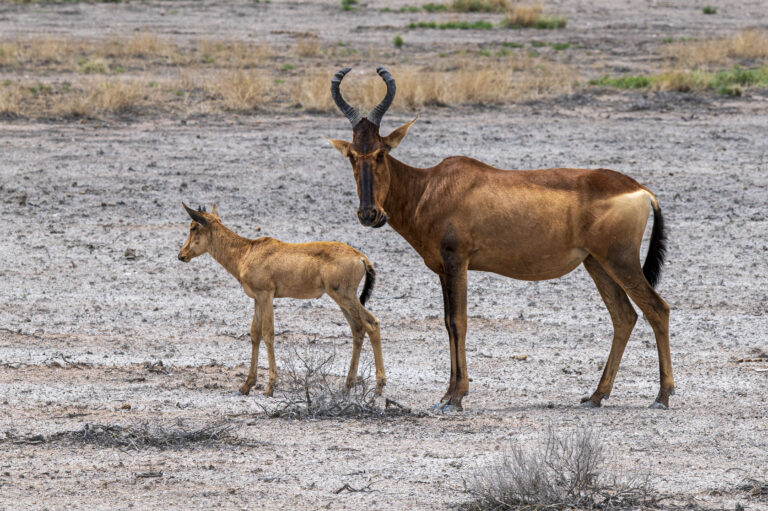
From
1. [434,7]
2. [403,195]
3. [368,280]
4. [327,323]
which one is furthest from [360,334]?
[434,7]

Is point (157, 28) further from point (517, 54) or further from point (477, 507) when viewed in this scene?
point (477, 507)

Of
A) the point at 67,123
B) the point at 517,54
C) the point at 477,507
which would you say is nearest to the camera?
the point at 477,507

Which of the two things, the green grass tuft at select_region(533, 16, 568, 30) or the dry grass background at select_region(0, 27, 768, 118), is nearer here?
the dry grass background at select_region(0, 27, 768, 118)

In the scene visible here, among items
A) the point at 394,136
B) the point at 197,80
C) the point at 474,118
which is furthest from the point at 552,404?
the point at 197,80

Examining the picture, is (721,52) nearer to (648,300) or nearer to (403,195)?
(648,300)

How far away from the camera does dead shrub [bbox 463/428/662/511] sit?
6043 mm

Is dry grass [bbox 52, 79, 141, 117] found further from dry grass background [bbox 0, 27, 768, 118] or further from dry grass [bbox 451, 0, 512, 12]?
dry grass [bbox 451, 0, 512, 12]

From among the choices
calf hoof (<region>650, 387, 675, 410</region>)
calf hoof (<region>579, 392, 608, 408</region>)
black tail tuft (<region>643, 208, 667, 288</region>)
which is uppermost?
black tail tuft (<region>643, 208, 667, 288</region>)

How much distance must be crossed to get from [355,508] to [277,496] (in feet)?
1.52

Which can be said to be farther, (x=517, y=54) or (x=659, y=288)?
(x=517, y=54)

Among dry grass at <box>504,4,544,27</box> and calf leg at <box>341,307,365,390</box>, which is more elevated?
dry grass at <box>504,4,544,27</box>

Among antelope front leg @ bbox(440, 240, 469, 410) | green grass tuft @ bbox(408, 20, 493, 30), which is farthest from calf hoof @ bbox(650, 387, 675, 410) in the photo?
green grass tuft @ bbox(408, 20, 493, 30)

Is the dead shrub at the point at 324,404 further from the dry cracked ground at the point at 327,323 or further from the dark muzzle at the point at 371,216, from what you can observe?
the dark muzzle at the point at 371,216

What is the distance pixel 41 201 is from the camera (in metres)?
14.3
